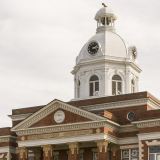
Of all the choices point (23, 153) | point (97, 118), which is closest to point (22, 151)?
point (23, 153)

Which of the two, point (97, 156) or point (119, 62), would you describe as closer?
point (97, 156)

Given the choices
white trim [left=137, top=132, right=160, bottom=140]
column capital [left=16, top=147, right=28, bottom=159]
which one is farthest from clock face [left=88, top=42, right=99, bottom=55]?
white trim [left=137, top=132, right=160, bottom=140]

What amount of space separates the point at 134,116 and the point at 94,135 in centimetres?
564

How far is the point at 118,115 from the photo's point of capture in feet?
192

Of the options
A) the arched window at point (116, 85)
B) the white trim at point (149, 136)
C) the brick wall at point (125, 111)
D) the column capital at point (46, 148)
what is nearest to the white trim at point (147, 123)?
the white trim at point (149, 136)

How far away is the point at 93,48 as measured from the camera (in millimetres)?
66500

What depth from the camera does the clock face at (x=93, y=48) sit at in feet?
217

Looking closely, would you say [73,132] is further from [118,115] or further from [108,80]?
[108,80]

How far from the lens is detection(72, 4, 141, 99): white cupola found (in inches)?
2547

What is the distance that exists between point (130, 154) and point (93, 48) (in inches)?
629

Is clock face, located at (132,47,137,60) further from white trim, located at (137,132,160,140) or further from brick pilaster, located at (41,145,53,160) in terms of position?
brick pilaster, located at (41,145,53,160)

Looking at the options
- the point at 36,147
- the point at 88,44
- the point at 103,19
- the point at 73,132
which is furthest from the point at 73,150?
the point at 103,19

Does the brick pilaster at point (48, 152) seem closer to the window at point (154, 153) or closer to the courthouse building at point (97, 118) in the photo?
the courthouse building at point (97, 118)

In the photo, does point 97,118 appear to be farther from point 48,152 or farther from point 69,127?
point 48,152
